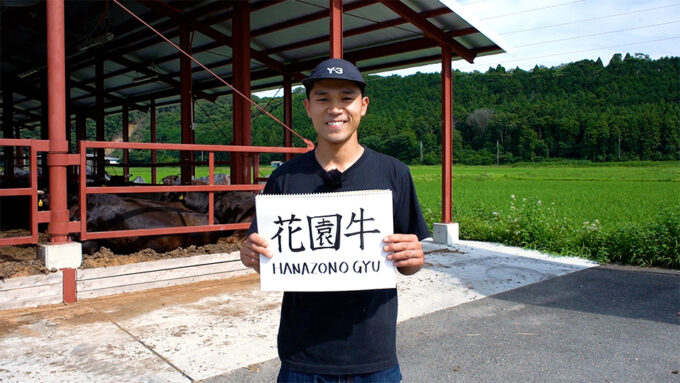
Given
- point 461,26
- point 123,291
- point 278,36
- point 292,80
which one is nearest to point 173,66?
point 292,80

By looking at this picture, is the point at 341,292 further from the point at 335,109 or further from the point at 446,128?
the point at 446,128

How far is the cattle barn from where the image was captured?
16.9 ft

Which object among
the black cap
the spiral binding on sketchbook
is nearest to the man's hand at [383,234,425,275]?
the spiral binding on sketchbook

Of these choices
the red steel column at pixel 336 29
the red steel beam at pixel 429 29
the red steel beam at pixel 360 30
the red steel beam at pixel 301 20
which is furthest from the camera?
the red steel beam at pixel 301 20

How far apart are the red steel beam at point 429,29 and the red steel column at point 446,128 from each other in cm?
16

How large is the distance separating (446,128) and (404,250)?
25.2 ft

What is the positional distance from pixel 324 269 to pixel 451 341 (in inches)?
107

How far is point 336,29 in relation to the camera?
7.08 meters

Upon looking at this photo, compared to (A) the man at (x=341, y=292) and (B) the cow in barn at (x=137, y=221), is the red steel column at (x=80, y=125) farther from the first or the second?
(A) the man at (x=341, y=292)

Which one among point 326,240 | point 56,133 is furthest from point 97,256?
point 326,240

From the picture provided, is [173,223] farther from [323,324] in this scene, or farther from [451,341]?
[323,324]

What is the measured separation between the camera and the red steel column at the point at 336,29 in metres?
6.99

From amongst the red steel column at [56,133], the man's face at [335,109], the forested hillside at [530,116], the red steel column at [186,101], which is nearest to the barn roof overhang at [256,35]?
the red steel column at [186,101]

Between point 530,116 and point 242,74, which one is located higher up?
point 530,116
